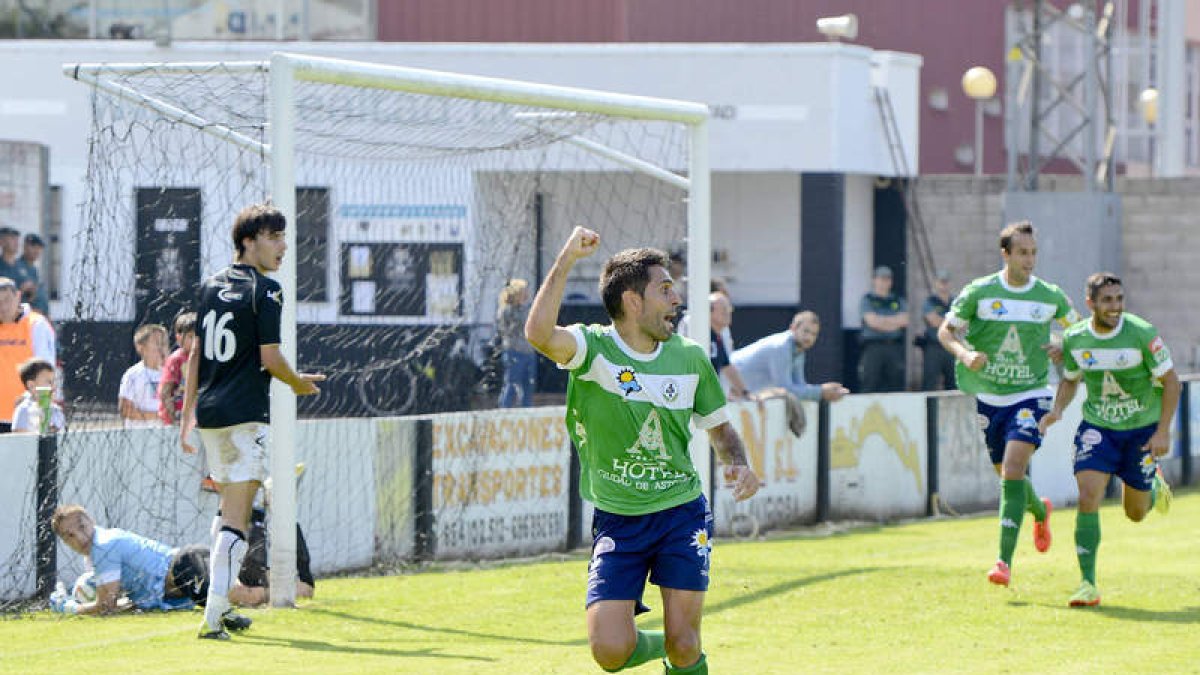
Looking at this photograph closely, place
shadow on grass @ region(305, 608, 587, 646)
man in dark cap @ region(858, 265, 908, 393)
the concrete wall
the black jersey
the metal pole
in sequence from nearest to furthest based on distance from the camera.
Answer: the black jersey < shadow on grass @ region(305, 608, 587, 646) < man in dark cap @ region(858, 265, 908, 393) < the concrete wall < the metal pole

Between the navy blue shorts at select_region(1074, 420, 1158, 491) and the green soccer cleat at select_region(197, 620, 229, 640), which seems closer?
the green soccer cleat at select_region(197, 620, 229, 640)

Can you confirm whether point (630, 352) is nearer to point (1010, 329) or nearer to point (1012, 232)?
point (1012, 232)

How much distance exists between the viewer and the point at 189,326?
44.7ft

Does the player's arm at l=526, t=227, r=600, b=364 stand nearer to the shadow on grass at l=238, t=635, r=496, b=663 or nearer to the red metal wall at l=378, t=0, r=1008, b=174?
the shadow on grass at l=238, t=635, r=496, b=663

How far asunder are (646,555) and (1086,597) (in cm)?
478

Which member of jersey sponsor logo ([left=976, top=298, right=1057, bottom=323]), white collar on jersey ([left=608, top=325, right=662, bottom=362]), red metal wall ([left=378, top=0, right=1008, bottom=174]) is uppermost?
red metal wall ([left=378, top=0, right=1008, bottom=174])

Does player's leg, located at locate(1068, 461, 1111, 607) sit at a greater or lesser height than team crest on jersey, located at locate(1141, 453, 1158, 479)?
lesser

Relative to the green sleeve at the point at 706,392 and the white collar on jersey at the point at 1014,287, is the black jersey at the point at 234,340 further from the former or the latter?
the white collar on jersey at the point at 1014,287

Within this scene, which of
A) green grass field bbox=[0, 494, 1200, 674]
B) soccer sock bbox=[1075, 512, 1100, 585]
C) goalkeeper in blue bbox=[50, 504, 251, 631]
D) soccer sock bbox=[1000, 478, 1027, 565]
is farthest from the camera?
soccer sock bbox=[1000, 478, 1027, 565]

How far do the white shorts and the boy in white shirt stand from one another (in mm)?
4091

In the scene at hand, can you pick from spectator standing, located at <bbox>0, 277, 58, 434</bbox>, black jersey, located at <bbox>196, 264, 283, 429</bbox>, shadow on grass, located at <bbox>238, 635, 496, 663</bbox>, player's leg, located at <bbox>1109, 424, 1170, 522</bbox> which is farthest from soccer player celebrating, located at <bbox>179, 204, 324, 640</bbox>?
spectator standing, located at <bbox>0, 277, 58, 434</bbox>

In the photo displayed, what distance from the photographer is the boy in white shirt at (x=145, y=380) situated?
14906mm

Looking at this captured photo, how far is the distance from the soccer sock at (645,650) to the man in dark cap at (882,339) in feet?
62.2

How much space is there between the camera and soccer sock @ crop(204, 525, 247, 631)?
35.0 ft
